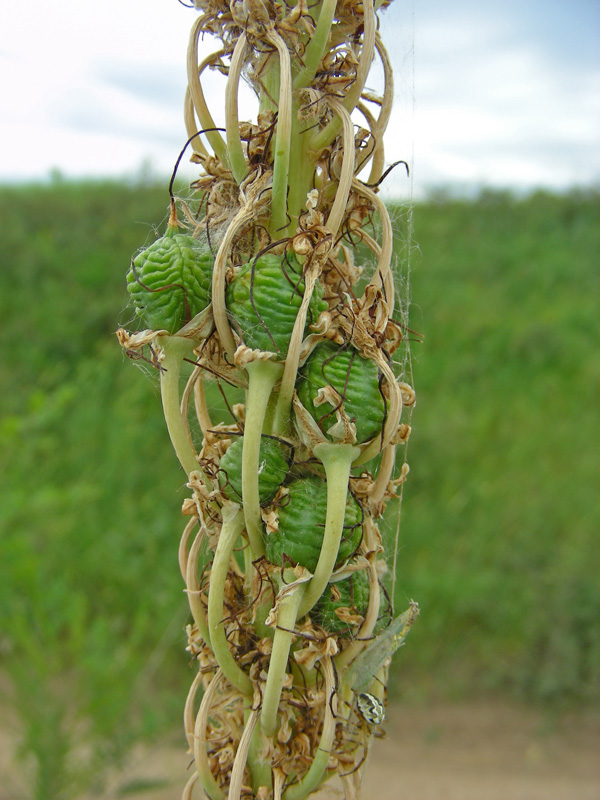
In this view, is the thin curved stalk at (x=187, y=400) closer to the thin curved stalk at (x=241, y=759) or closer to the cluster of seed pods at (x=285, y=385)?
the cluster of seed pods at (x=285, y=385)

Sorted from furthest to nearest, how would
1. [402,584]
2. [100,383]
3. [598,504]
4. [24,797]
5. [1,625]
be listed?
[100,383] < [598,504] < [402,584] < [1,625] < [24,797]

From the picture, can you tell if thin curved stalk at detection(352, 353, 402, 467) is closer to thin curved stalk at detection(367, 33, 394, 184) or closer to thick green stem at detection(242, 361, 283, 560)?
thick green stem at detection(242, 361, 283, 560)

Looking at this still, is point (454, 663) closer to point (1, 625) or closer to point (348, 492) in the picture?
point (1, 625)

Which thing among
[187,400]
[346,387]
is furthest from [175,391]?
[346,387]

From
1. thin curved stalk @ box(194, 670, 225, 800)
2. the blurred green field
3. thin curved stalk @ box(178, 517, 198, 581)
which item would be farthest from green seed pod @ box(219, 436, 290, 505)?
the blurred green field

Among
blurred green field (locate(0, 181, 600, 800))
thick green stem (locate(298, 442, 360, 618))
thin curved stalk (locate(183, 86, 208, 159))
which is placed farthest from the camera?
blurred green field (locate(0, 181, 600, 800))

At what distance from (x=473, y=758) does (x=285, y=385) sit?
362cm

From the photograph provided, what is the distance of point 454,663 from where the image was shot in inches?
156

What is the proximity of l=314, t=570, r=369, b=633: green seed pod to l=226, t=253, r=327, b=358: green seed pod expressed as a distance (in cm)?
25

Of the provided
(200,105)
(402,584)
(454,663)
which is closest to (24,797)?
(402,584)

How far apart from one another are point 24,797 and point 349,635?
8.99 feet

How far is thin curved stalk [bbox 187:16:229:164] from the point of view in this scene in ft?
2.35

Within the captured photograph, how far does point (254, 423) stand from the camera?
25.4 inches

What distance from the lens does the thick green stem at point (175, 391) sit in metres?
0.68
